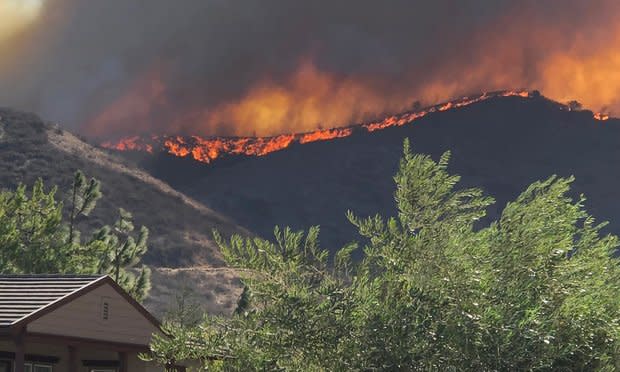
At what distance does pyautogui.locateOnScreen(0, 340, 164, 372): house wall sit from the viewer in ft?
105

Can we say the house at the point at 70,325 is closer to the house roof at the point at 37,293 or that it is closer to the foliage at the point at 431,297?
the house roof at the point at 37,293

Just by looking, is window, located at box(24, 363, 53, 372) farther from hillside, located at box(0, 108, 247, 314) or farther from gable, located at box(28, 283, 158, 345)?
hillside, located at box(0, 108, 247, 314)

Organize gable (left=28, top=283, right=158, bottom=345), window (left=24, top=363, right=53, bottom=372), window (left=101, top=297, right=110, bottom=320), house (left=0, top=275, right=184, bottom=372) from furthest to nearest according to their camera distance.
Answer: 1. window (left=101, top=297, right=110, bottom=320)
2. window (left=24, top=363, right=53, bottom=372)
3. gable (left=28, top=283, right=158, bottom=345)
4. house (left=0, top=275, right=184, bottom=372)

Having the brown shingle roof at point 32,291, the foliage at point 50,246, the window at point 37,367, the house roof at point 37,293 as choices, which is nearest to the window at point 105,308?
the house roof at point 37,293

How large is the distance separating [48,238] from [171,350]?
33.8m

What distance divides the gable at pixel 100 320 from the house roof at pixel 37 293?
7.3 inches

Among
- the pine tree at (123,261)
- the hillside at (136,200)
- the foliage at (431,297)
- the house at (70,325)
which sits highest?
the hillside at (136,200)

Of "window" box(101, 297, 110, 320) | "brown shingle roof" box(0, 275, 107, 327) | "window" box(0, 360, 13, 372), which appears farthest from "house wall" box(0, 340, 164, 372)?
"brown shingle roof" box(0, 275, 107, 327)

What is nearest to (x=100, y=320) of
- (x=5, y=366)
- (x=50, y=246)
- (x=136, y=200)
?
(x=5, y=366)

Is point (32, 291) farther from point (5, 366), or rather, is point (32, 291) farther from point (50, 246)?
point (50, 246)

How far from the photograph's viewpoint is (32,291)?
3203cm

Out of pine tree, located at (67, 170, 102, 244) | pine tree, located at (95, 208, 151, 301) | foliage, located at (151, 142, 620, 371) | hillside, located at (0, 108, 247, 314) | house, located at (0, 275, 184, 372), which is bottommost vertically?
foliage, located at (151, 142, 620, 371)

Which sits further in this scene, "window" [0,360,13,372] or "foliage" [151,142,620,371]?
"window" [0,360,13,372]

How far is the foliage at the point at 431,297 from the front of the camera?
55.2 ft
